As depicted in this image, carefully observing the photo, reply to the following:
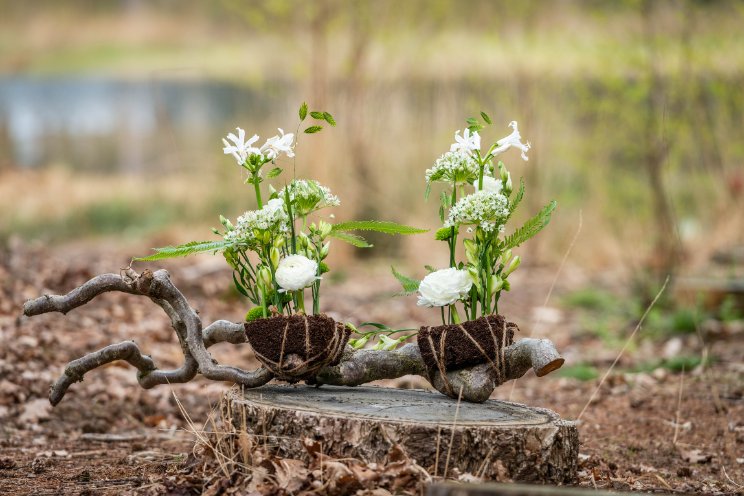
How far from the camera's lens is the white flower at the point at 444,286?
308 cm

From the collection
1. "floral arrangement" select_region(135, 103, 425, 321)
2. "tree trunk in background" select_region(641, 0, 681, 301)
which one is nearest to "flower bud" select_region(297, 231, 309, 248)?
"floral arrangement" select_region(135, 103, 425, 321)

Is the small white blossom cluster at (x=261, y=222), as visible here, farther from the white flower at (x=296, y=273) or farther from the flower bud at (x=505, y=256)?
the flower bud at (x=505, y=256)

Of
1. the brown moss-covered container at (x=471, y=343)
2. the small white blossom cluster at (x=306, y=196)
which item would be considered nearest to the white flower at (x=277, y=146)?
the small white blossom cluster at (x=306, y=196)

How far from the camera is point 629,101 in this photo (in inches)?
400

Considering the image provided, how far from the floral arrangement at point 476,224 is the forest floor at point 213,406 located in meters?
0.64

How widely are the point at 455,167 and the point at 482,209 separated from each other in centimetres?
21

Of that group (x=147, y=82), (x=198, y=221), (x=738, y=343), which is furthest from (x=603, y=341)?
(x=147, y=82)

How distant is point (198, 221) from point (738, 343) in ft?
25.7

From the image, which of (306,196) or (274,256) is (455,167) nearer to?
(306,196)

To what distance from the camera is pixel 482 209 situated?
10.0ft

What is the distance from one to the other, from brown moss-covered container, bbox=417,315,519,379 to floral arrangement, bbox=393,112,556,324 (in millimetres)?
104

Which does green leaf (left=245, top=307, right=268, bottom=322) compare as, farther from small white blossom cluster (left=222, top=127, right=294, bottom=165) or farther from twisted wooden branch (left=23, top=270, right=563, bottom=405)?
small white blossom cluster (left=222, top=127, right=294, bottom=165)

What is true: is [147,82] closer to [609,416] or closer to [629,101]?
[629,101]

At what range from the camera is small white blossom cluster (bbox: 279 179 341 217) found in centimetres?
314
